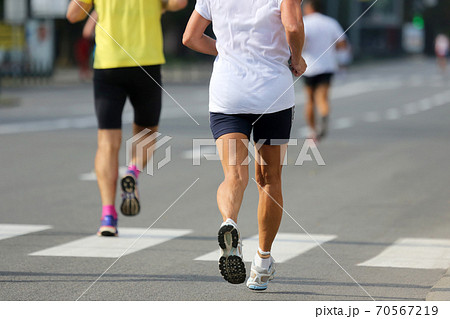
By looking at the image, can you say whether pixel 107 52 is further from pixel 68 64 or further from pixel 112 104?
pixel 68 64

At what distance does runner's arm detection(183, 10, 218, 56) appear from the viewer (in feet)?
17.5

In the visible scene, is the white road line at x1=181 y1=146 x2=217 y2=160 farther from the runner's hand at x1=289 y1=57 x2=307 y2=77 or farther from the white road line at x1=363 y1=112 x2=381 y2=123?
the runner's hand at x1=289 y1=57 x2=307 y2=77

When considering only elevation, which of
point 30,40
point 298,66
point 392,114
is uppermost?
point 298,66

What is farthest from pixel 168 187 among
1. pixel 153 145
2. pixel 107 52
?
pixel 107 52

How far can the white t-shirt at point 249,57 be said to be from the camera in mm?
5160

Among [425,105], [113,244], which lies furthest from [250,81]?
[425,105]

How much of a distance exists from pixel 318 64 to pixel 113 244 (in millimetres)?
7882

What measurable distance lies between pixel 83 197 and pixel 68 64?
170ft

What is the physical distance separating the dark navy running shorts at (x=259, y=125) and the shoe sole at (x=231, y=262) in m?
0.58

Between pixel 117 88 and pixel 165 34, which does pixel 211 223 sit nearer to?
pixel 117 88

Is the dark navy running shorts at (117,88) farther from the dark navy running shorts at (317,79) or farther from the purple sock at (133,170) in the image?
the dark navy running shorts at (317,79)

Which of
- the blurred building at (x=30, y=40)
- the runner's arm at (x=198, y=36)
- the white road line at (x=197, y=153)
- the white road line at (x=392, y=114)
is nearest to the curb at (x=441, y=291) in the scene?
the runner's arm at (x=198, y=36)

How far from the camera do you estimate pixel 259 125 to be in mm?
5277

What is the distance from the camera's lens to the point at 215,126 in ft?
17.2
